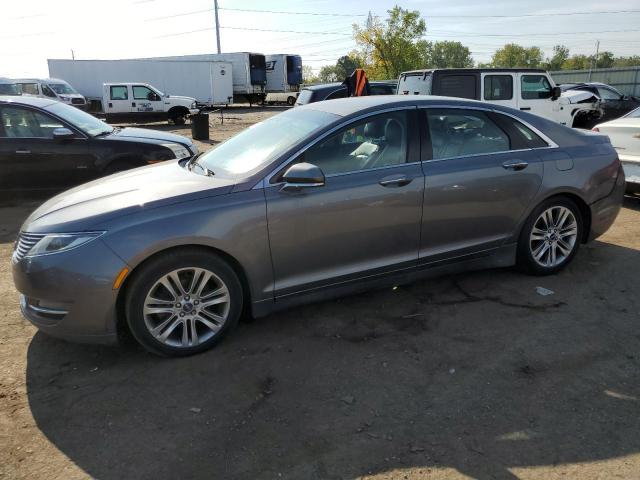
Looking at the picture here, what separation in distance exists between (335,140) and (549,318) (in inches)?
82.8

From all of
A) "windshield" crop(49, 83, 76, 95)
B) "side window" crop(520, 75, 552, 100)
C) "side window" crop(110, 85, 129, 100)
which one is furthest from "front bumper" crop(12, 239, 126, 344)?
"windshield" crop(49, 83, 76, 95)

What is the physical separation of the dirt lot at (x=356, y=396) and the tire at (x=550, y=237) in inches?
16.1

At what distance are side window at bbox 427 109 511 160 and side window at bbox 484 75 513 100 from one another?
682 cm

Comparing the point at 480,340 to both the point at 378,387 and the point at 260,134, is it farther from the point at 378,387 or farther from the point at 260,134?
the point at 260,134

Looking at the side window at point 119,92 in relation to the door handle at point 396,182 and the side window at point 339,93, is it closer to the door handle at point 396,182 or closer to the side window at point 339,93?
the side window at point 339,93

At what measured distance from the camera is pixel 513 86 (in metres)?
10.8

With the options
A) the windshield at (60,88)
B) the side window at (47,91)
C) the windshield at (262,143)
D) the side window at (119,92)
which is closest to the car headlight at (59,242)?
the windshield at (262,143)

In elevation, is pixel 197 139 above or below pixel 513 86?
below

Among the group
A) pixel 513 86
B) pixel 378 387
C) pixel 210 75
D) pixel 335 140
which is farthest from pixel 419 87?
pixel 210 75

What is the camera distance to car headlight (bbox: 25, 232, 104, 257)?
10.3 feet

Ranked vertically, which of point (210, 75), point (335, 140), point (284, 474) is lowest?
point (284, 474)

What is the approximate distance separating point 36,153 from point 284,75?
3314 cm

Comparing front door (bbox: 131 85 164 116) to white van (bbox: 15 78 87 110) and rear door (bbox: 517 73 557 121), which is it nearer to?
white van (bbox: 15 78 87 110)

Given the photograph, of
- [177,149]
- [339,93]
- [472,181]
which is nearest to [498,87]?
[339,93]
